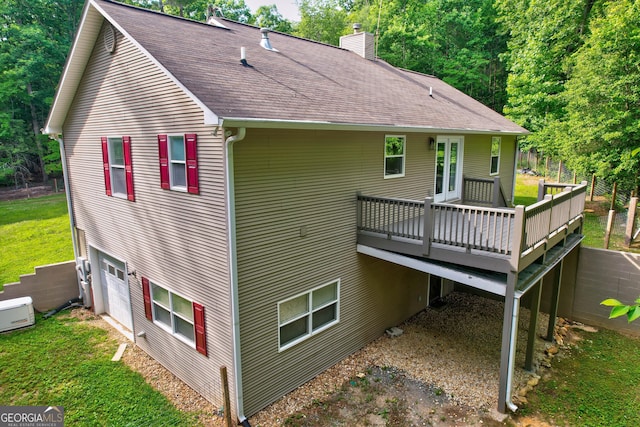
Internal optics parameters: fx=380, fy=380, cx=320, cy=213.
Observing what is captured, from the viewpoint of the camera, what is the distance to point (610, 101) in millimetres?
14680

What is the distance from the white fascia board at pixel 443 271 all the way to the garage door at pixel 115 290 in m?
6.28

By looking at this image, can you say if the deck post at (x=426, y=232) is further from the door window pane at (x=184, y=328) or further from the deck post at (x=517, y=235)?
the door window pane at (x=184, y=328)

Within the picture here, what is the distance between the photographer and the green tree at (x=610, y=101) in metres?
14.2

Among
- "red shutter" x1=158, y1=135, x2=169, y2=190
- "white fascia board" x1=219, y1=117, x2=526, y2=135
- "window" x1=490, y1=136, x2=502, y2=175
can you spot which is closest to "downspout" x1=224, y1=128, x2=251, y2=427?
"white fascia board" x1=219, y1=117, x2=526, y2=135

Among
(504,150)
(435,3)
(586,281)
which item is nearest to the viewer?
(586,281)

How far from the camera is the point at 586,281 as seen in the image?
1064 cm

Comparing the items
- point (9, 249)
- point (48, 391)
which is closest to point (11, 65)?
point (9, 249)

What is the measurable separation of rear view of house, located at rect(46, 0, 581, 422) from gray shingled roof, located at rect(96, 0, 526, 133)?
5 cm

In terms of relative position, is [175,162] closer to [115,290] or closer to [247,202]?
[247,202]

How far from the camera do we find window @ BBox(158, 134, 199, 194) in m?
6.63

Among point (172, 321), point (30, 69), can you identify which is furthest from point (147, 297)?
point (30, 69)

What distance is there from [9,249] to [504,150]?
66.4ft

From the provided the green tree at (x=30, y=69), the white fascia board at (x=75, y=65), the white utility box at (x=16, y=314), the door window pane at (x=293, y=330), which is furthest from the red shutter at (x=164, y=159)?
the green tree at (x=30, y=69)

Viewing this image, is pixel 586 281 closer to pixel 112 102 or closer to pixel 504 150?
pixel 504 150
